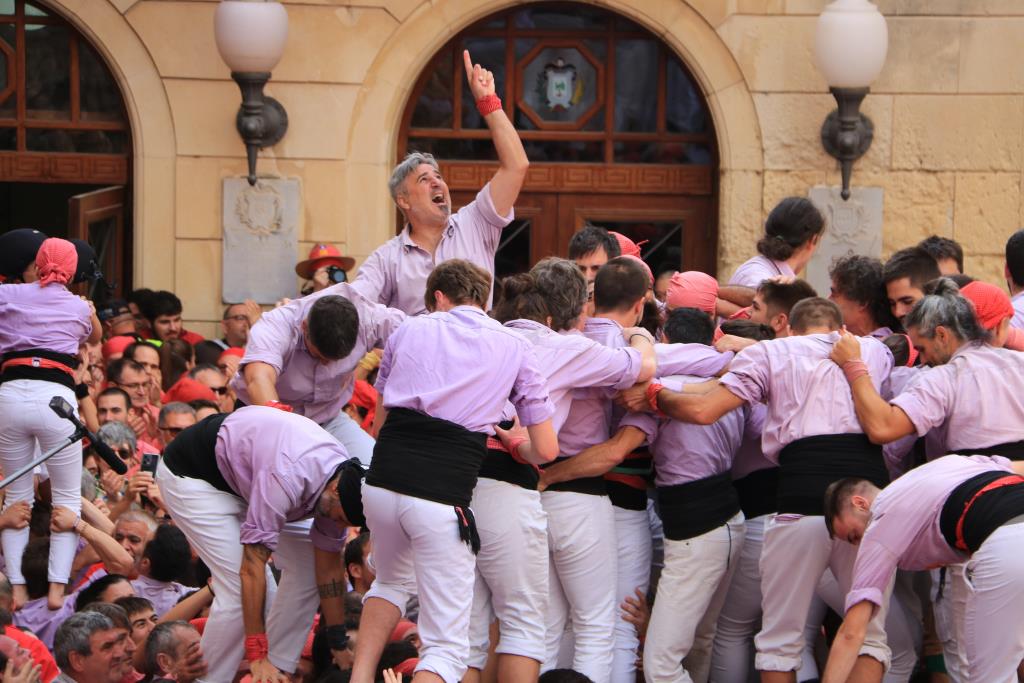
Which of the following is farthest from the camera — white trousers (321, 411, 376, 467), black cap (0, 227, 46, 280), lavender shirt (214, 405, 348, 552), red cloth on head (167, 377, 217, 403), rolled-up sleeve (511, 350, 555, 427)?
red cloth on head (167, 377, 217, 403)

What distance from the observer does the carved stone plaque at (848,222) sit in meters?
10.3

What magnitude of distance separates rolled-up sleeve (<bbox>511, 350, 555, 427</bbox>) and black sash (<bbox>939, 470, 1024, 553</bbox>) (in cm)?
135

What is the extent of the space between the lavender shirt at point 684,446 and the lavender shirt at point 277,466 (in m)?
1.15

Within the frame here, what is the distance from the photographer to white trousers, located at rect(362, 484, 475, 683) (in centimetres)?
557

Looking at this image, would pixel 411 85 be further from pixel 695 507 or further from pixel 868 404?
pixel 868 404

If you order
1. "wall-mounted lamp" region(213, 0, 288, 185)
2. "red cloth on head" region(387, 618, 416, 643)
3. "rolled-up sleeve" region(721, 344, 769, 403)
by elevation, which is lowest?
"red cloth on head" region(387, 618, 416, 643)

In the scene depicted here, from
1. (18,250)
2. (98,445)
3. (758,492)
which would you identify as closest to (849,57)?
(758,492)

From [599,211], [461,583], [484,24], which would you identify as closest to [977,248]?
[599,211]

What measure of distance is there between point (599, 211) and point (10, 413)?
456cm

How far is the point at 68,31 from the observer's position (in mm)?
10672

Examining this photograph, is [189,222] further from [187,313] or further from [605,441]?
[605,441]

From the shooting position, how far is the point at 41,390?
746cm

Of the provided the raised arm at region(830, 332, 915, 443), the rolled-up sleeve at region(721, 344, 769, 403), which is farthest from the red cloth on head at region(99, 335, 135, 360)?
the raised arm at region(830, 332, 915, 443)

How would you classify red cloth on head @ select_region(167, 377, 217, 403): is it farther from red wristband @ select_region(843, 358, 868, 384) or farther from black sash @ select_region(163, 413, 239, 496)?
red wristband @ select_region(843, 358, 868, 384)
